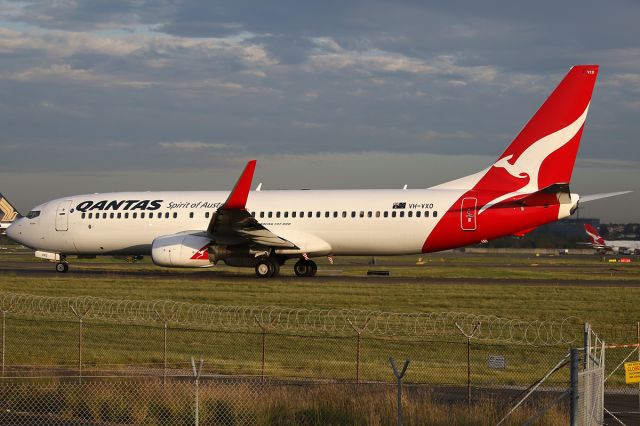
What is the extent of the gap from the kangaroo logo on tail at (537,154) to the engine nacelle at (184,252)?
12872 mm

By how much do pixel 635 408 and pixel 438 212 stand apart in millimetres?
23964

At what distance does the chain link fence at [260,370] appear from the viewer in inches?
574

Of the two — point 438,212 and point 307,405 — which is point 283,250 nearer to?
point 438,212

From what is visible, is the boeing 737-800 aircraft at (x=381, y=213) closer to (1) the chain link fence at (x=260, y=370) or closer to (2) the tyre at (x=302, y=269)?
(2) the tyre at (x=302, y=269)

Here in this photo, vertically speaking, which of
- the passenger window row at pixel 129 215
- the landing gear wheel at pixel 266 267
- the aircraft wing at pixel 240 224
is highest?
the passenger window row at pixel 129 215

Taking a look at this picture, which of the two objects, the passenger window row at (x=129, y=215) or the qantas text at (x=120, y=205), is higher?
the qantas text at (x=120, y=205)

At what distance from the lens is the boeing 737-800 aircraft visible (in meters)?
38.6

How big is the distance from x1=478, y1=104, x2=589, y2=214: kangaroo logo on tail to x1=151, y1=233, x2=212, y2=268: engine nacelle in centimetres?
1287

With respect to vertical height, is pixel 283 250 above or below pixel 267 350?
above

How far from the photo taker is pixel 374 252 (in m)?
41.3

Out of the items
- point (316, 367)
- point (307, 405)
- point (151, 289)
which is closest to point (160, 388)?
point (307, 405)

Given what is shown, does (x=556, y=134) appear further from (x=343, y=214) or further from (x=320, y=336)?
(x=320, y=336)

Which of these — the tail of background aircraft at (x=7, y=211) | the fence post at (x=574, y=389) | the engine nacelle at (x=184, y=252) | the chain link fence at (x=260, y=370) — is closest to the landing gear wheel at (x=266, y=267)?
the engine nacelle at (x=184, y=252)

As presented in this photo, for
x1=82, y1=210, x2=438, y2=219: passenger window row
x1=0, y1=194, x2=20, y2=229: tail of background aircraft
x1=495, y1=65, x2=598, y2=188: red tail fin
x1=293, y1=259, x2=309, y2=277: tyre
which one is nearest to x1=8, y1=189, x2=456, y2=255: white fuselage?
x1=82, y1=210, x2=438, y2=219: passenger window row
